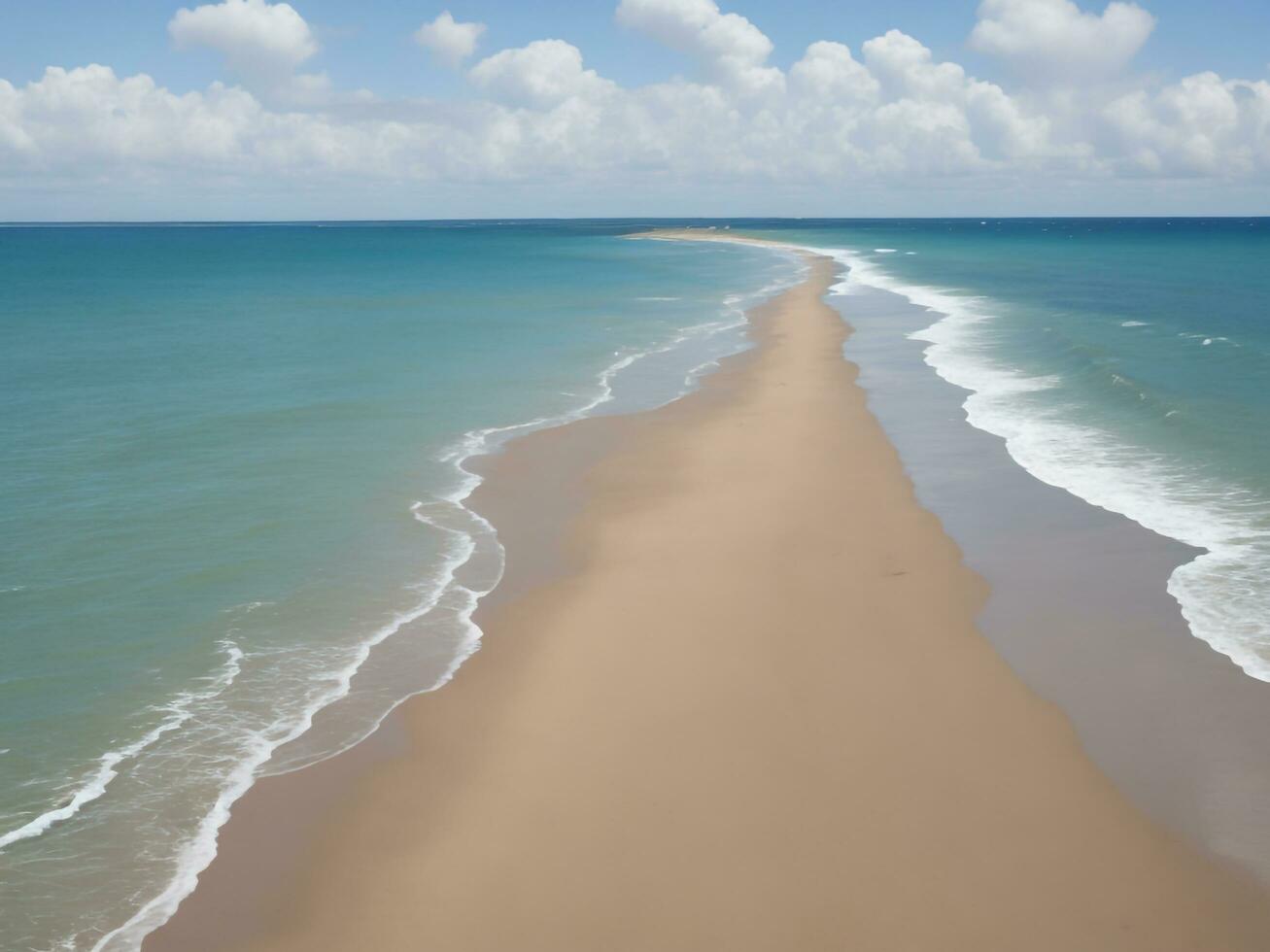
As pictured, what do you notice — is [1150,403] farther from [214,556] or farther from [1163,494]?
[214,556]

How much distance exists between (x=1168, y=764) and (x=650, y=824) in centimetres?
498

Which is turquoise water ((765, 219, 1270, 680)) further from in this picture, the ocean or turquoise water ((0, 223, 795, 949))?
turquoise water ((0, 223, 795, 949))

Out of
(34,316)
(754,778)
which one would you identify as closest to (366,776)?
(754,778)

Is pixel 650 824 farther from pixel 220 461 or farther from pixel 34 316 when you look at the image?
pixel 34 316

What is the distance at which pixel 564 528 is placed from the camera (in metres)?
17.8

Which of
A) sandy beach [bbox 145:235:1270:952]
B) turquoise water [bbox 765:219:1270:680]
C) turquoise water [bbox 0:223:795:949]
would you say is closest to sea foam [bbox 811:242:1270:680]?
turquoise water [bbox 765:219:1270:680]

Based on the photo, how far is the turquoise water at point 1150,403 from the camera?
1524cm

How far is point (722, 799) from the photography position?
969 centimetres

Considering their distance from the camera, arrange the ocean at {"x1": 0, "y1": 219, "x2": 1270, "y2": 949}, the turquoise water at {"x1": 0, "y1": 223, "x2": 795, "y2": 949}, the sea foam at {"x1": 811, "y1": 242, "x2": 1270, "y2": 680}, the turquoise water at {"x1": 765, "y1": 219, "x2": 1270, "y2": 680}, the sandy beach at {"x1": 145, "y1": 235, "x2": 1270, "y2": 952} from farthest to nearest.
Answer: the turquoise water at {"x1": 765, "y1": 219, "x2": 1270, "y2": 680}, the sea foam at {"x1": 811, "y1": 242, "x2": 1270, "y2": 680}, the ocean at {"x1": 0, "y1": 219, "x2": 1270, "y2": 949}, the turquoise water at {"x1": 0, "y1": 223, "x2": 795, "y2": 949}, the sandy beach at {"x1": 145, "y1": 235, "x2": 1270, "y2": 952}

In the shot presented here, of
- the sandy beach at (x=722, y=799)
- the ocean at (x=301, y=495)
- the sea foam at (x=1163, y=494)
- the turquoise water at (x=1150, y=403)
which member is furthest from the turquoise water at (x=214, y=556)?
the turquoise water at (x=1150, y=403)

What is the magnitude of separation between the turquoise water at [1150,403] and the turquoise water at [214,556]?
904cm

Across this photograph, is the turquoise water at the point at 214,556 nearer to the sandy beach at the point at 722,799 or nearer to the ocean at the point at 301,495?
the ocean at the point at 301,495

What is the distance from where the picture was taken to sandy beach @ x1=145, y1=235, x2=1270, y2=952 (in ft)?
26.9

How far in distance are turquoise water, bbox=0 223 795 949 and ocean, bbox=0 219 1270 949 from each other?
49mm
